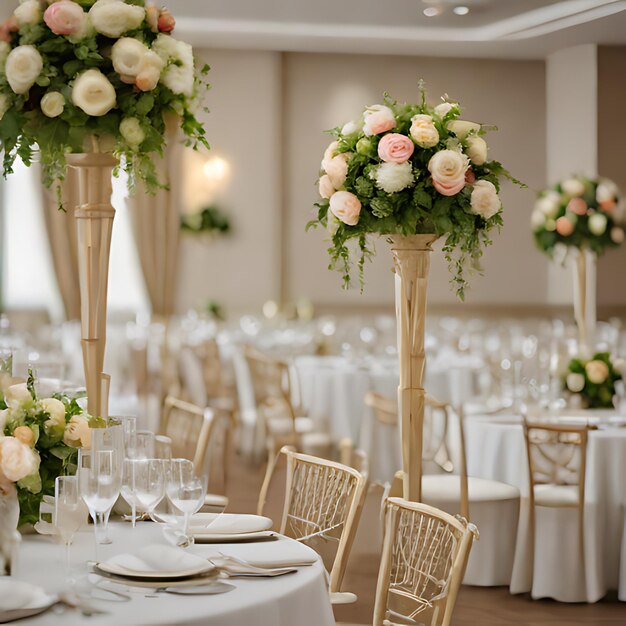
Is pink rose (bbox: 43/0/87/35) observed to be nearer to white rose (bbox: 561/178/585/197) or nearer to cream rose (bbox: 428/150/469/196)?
cream rose (bbox: 428/150/469/196)

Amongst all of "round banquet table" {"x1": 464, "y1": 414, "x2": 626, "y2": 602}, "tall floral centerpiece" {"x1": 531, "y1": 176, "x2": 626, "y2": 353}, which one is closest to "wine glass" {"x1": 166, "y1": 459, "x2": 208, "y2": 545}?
Answer: "round banquet table" {"x1": 464, "y1": 414, "x2": 626, "y2": 602}

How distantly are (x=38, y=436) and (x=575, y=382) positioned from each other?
3626 mm

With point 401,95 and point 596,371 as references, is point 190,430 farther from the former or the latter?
point 401,95

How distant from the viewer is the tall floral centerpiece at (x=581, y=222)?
7.60 m

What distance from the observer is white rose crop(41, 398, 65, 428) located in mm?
2492

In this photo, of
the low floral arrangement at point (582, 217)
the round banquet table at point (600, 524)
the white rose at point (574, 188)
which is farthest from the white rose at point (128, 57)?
the white rose at point (574, 188)

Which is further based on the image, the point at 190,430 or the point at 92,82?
the point at 190,430

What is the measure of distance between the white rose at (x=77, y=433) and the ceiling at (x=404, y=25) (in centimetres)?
784

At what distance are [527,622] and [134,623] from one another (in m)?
2.78

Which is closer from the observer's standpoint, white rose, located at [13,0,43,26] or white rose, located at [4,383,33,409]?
white rose, located at [4,383,33,409]

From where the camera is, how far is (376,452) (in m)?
6.43

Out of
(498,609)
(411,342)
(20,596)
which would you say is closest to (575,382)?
(498,609)

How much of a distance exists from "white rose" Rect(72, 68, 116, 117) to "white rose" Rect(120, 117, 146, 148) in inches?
2.8

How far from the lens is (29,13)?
109 inches
